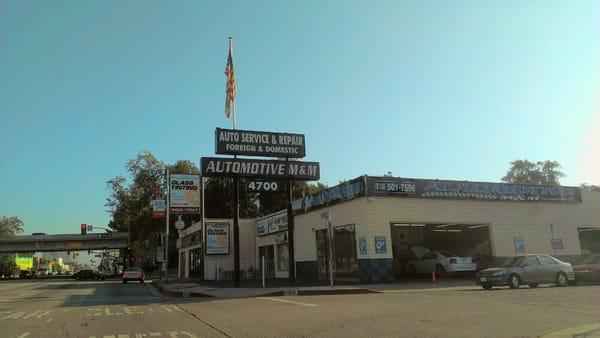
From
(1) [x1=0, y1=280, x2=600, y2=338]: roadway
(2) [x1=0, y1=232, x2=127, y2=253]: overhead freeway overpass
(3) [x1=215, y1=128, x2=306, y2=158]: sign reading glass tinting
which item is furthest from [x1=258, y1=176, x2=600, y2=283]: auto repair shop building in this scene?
(2) [x1=0, y1=232, x2=127, y2=253]: overhead freeway overpass

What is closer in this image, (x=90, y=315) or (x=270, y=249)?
(x=90, y=315)

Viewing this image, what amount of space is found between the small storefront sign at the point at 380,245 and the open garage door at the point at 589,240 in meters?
16.5

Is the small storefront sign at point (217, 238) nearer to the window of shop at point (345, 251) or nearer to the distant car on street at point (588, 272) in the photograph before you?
the window of shop at point (345, 251)

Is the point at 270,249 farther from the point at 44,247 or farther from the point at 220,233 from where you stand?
the point at 44,247

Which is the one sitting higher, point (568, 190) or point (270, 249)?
point (568, 190)

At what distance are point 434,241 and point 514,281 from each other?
1322cm

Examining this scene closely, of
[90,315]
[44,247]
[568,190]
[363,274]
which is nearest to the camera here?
[90,315]

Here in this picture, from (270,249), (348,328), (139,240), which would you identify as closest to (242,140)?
(270,249)

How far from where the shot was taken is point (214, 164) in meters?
28.0

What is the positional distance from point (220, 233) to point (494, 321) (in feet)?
106

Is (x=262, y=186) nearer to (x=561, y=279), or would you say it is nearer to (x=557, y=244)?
(x=561, y=279)

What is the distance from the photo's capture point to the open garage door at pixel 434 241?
31.8m

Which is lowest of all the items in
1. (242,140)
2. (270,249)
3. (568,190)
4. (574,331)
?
(574,331)

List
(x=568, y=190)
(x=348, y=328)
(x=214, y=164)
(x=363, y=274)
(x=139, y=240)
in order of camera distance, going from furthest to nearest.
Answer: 1. (x=139, y=240)
2. (x=568, y=190)
3. (x=214, y=164)
4. (x=363, y=274)
5. (x=348, y=328)
